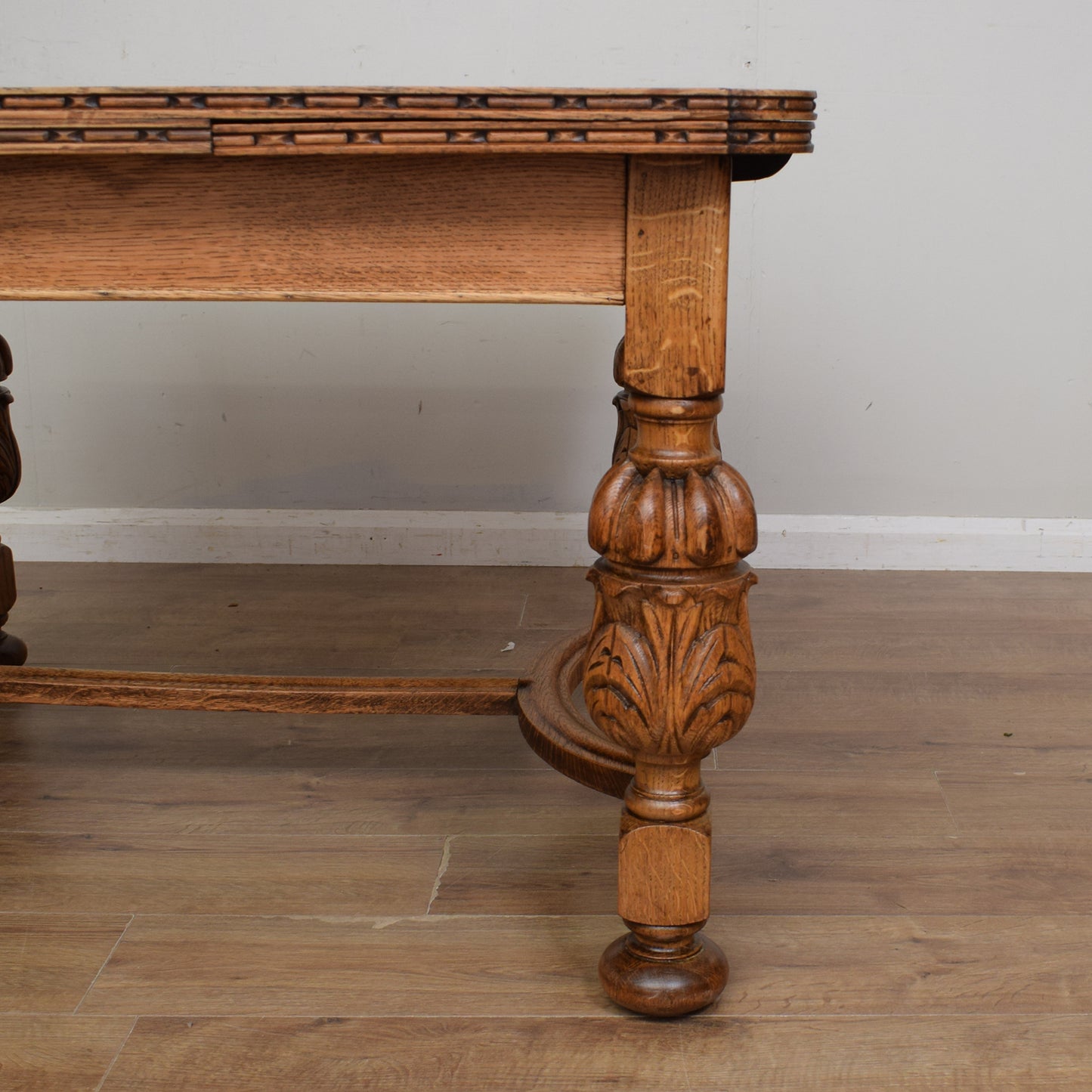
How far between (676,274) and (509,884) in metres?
0.75

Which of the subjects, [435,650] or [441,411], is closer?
[435,650]

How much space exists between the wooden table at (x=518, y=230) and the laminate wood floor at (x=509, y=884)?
0.99 ft

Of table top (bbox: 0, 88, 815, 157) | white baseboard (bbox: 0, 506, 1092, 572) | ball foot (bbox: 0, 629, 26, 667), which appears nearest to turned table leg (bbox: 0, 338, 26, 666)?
ball foot (bbox: 0, 629, 26, 667)

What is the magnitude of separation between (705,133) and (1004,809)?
3.41 feet

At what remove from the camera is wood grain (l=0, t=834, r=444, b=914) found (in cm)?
137

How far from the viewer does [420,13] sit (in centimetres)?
259

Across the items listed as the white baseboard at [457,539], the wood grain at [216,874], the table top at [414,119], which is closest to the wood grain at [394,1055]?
the wood grain at [216,874]

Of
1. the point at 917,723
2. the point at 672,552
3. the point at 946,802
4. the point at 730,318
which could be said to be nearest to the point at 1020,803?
the point at 946,802

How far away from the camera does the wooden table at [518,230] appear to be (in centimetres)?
97

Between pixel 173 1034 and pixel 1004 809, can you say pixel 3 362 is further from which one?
pixel 1004 809

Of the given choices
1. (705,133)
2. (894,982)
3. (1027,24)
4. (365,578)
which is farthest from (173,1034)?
(1027,24)

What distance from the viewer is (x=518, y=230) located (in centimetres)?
104

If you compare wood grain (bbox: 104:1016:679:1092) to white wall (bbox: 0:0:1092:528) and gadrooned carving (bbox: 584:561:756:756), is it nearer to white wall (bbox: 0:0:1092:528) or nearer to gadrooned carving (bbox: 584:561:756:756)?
gadrooned carving (bbox: 584:561:756:756)

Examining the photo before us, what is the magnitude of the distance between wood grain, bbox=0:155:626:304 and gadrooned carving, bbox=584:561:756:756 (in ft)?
0.87
